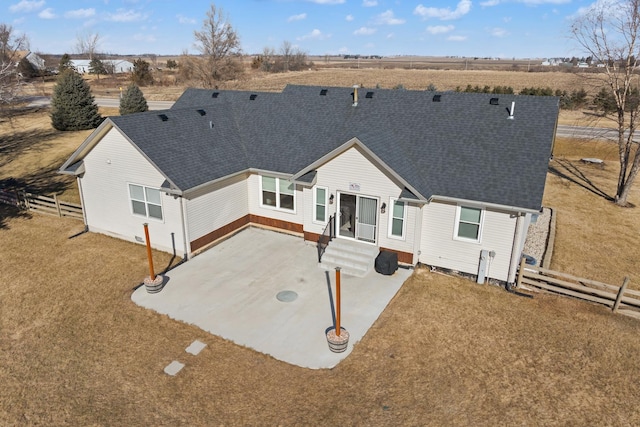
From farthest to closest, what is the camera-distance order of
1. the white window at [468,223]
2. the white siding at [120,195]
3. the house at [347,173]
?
1. the white siding at [120,195]
2. the house at [347,173]
3. the white window at [468,223]

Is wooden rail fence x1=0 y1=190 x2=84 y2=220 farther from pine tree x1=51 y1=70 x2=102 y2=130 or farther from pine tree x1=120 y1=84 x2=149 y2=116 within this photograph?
pine tree x1=51 y1=70 x2=102 y2=130

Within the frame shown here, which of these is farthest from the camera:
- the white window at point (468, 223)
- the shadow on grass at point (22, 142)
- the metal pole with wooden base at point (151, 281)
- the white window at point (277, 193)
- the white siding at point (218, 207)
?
the shadow on grass at point (22, 142)

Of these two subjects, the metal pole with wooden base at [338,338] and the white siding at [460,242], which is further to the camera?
the white siding at [460,242]

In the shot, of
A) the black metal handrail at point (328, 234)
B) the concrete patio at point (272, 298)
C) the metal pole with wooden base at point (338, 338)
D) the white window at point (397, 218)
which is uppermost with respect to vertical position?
the white window at point (397, 218)

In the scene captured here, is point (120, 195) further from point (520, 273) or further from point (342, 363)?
point (520, 273)

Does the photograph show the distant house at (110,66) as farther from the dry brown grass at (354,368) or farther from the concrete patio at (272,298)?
the dry brown grass at (354,368)

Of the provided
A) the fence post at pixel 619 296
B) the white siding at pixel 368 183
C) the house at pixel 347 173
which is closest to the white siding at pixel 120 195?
the house at pixel 347 173

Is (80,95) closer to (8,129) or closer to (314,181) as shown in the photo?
(8,129)
